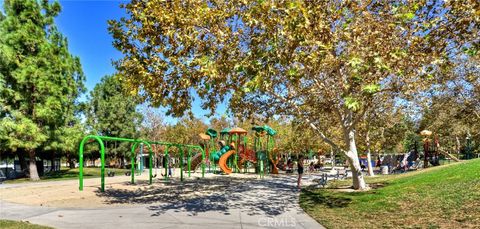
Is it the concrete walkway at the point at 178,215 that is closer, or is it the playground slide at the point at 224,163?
the concrete walkway at the point at 178,215

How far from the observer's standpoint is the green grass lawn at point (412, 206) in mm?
8977

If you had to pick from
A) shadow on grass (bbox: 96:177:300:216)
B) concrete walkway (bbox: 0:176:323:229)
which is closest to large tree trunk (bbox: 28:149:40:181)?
shadow on grass (bbox: 96:177:300:216)

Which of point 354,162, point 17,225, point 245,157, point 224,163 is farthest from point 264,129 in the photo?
point 17,225

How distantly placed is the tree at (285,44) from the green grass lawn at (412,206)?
9.76 feet

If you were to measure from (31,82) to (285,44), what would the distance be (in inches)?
1031

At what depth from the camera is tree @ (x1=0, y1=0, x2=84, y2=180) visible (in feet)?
94.4

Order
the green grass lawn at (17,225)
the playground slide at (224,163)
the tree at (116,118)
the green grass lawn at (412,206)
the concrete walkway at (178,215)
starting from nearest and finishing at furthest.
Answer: the green grass lawn at (17,225) < the green grass lawn at (412,206) < the concrete walkway at (178,215) < the playground slide at (224,163) < the tree at (116,118)

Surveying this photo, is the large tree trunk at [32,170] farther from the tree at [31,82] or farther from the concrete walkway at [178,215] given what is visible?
the concrete walkway at [178,215]

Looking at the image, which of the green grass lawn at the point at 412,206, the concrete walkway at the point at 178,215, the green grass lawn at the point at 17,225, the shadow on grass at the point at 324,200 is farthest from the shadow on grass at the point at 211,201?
the green grass lawn at the point at 17,225

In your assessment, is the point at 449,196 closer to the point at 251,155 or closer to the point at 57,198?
the point at 57,198

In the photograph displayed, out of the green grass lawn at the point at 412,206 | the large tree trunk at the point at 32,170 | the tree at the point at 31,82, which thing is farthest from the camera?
the large tree trunk at the point at 32,170

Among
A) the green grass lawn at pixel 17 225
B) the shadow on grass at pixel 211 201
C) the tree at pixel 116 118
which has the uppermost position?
the tree at pixel 116 118

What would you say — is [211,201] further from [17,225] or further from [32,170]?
[32,170]

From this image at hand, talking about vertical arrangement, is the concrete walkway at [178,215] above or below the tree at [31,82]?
below
